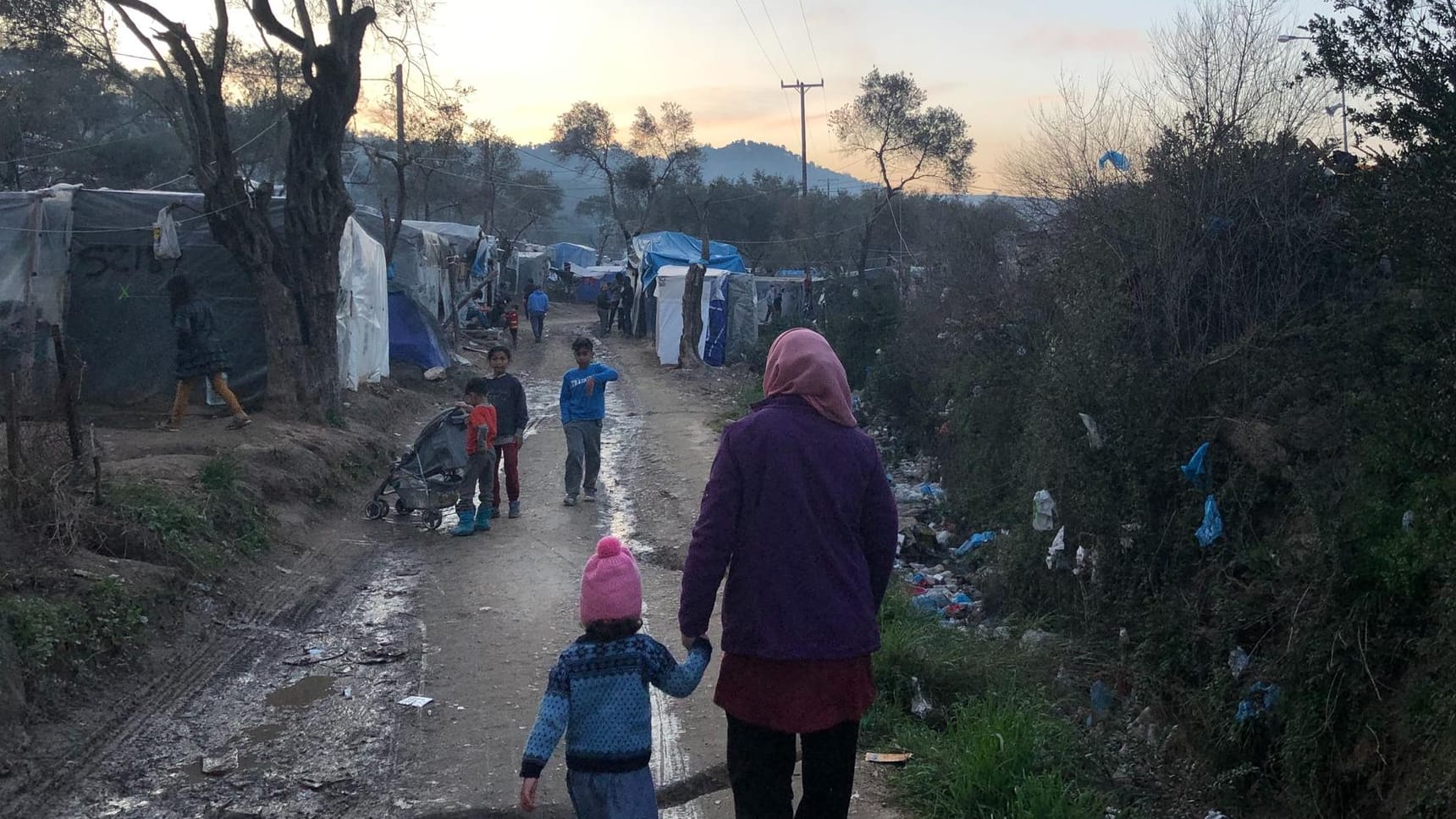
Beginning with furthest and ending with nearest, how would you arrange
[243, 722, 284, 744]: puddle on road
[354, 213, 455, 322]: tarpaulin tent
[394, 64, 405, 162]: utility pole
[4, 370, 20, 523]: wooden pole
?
[394, 64, 405, 162]: utility pole → [354, 213, 455, 322]: tarpaulin tent → [4, 370, 20, 523]: wooden pole → [243, 722, 284, 744]: puddle on road

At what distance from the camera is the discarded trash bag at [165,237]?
13227 millimetres

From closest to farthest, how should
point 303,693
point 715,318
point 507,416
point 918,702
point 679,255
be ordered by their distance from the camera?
point 918,702 → point 303,693 → point 507,416 → point 715,318 → point 679,255

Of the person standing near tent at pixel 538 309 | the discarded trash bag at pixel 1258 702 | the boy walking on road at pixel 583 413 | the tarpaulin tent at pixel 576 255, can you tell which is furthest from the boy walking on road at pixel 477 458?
the tarpaulin tent at pixel 576 255

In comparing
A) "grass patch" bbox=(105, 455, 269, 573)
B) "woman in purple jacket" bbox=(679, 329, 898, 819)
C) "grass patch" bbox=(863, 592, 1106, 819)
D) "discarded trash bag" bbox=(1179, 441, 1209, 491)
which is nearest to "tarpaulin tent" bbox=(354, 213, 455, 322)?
"grass patch" bbox=(105, 455, 269, 573)

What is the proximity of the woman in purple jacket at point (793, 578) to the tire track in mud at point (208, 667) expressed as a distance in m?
3.12

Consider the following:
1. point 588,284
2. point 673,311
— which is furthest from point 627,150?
point 673,311

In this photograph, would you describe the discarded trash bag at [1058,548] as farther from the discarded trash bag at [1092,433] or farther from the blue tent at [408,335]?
the blue tent at [408,335]

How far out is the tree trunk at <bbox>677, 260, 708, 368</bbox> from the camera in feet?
88.8

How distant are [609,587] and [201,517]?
5950mm

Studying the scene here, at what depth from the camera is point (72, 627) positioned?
5.98 m

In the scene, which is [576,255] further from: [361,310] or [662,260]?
[361,310]

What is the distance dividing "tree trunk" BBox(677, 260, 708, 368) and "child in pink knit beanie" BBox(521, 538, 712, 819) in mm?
23504

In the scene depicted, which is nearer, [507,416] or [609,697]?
[609,697]

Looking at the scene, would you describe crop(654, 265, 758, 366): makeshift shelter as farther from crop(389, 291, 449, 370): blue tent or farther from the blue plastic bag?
the blue plastic bag
